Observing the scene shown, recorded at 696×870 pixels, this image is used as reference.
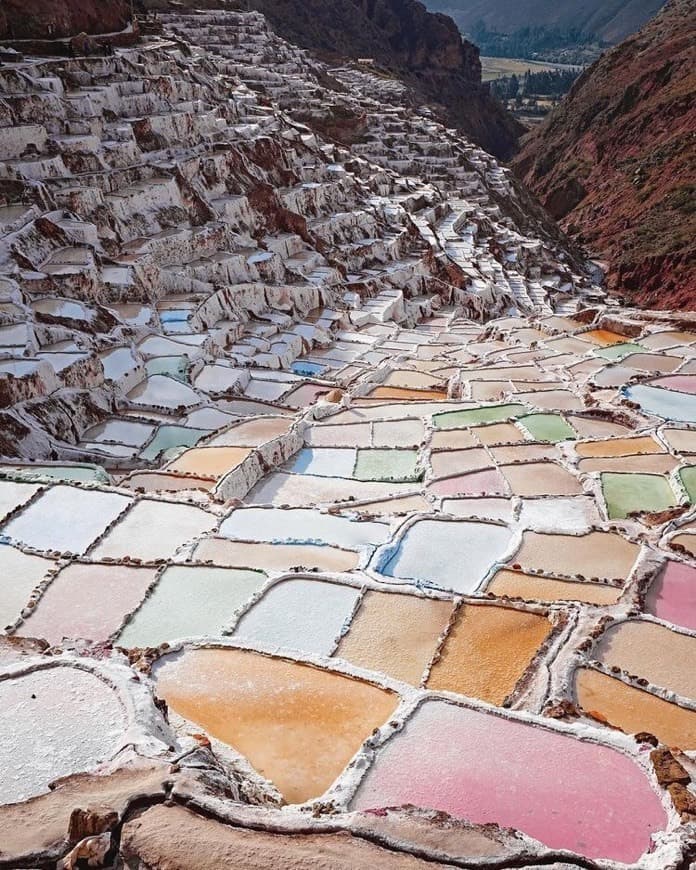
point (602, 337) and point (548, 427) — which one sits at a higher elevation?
point (602, 337)

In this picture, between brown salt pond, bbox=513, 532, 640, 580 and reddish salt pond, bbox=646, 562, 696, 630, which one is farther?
brown salt pond, bbox=513, 532, 640, 580

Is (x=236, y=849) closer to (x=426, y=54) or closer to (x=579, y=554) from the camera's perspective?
(x=579, y=554)

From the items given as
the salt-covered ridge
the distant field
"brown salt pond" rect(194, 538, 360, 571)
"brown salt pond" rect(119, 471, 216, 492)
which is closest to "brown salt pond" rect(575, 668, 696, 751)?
the salt-covered ridge

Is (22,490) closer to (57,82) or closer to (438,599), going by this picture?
(438,599)

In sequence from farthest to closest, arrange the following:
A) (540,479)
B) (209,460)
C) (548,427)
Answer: (548,427), (209,460), (540,479)

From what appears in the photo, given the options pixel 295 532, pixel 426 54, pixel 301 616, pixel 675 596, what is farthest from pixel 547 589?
pixel 426 54

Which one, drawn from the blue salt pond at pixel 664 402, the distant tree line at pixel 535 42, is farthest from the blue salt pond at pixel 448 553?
the distant tree line at pixel 535 42

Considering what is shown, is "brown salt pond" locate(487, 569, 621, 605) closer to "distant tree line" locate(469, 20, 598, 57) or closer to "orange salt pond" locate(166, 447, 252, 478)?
"orange salt pond" locate(166, 447, 252, 478)
